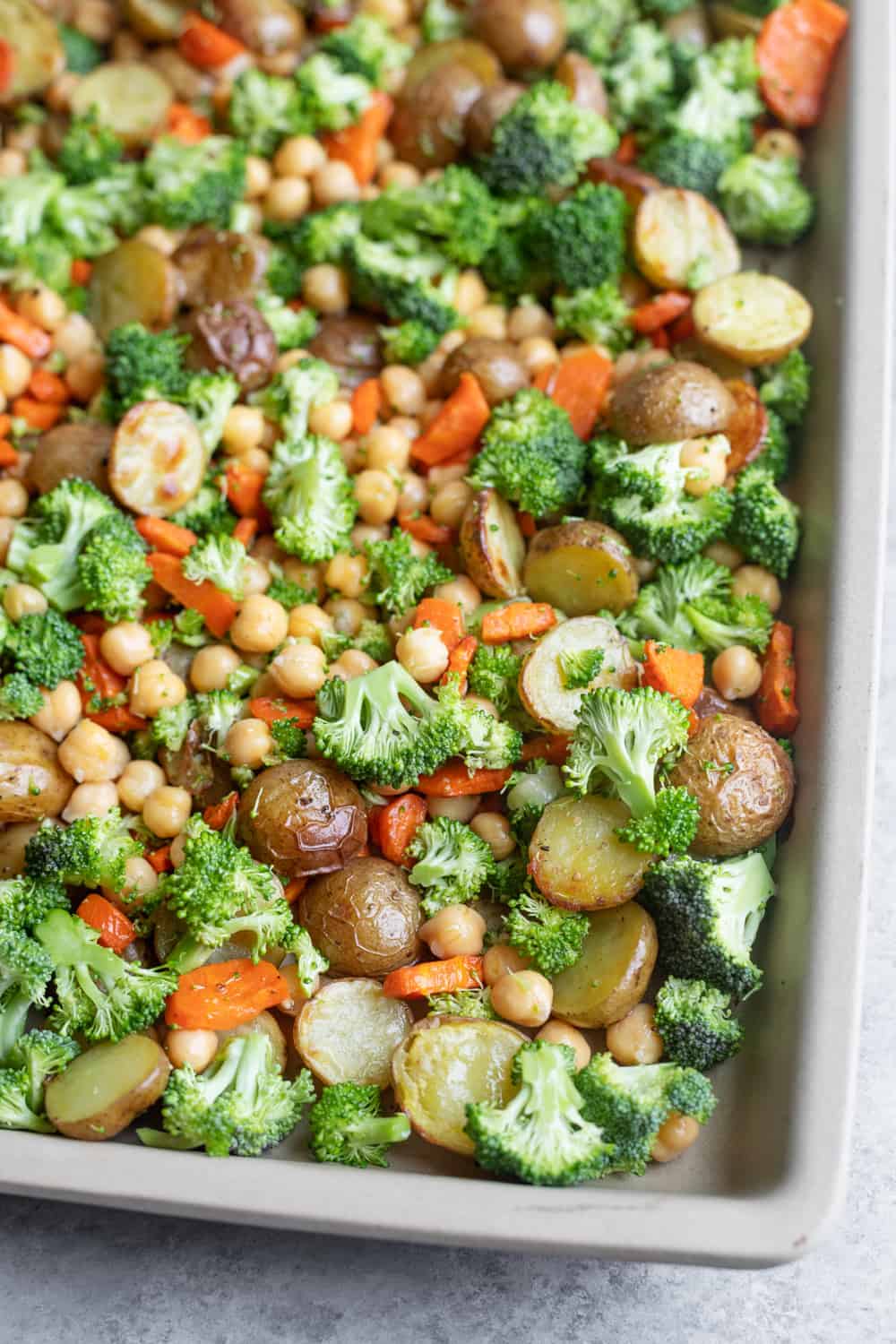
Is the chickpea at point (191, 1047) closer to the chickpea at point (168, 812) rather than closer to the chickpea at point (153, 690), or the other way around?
the chickpea at point (168, 812)

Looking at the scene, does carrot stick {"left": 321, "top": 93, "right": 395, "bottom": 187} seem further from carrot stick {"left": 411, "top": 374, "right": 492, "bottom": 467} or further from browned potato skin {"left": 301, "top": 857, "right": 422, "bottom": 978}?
browned potato skin {"left": 301, "top": 857, "right": 422, "bottom": 978}

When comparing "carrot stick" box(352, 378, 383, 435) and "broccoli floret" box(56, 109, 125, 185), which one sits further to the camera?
"broccoli floret" box(56, 109, 125, 185)

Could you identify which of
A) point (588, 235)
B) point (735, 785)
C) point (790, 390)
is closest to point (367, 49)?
point (588, 235)

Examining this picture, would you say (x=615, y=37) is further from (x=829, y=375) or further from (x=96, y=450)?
(x=96, y=450)

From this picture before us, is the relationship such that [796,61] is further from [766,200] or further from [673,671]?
[673,671]

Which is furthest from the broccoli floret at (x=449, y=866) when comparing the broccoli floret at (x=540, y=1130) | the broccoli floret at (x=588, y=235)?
the broccoli floret at (x=588, y=235)

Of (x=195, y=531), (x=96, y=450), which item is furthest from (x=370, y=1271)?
(x=96, y=450)

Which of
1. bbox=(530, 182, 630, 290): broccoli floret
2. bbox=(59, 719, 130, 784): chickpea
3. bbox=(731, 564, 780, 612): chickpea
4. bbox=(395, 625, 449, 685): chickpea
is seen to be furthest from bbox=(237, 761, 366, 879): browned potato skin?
bbox=(530, 182, 630, 290): broccoli floret
